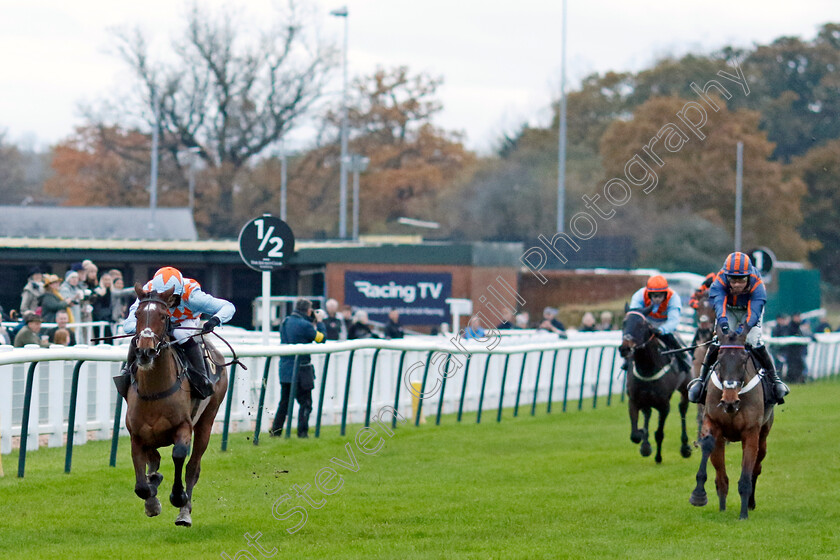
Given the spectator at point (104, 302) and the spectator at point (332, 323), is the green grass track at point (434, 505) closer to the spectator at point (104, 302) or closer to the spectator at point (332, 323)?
the spectator at point (332, 323)

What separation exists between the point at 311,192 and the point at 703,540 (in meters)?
42.6

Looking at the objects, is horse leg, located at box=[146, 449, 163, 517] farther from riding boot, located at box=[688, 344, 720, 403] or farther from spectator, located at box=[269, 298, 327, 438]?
spectator, located at box=[269, 298, 327, 438]

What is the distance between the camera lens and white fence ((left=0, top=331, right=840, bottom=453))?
11.1 metres

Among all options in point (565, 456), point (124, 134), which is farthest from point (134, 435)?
point (124, 134)

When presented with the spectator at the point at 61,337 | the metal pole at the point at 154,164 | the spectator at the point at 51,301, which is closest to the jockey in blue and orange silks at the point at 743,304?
the spectator at the point at 61,337

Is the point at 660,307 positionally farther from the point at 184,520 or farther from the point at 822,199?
the point at 822,199

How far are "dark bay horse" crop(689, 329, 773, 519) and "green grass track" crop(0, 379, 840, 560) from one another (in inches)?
9.9

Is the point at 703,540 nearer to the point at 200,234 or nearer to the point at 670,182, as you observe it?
the point at 670,182

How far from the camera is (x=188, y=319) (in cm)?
880

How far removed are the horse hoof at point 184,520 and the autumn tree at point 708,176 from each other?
3951 cm

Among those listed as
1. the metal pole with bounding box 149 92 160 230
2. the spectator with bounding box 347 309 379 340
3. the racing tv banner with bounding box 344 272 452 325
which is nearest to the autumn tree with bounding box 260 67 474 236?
the metal pole with bounding box 149 92 160 230

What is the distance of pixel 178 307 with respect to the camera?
8.75 meters

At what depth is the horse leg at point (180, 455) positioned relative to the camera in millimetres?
8180

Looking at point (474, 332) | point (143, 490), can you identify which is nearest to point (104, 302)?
point (474, 332)
